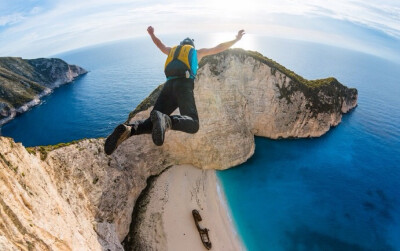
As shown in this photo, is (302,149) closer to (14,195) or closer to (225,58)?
(225,58)

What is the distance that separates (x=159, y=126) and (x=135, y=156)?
16859 mm

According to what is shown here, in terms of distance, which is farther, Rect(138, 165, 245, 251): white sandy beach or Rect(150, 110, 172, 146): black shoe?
Rect(138, 165, 245, 251): white sandy beach

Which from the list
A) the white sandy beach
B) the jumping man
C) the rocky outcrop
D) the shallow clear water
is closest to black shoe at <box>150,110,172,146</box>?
the jumping man

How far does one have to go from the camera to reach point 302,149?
96.5 feet

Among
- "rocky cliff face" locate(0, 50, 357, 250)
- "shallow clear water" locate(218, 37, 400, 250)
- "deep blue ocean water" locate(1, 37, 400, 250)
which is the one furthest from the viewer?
"deep blue ocean water" locate(1, 37, 400, 250)

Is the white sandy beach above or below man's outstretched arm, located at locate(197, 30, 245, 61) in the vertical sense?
below

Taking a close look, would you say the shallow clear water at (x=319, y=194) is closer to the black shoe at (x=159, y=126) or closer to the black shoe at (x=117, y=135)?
the black shoe at (x=117, y=135)

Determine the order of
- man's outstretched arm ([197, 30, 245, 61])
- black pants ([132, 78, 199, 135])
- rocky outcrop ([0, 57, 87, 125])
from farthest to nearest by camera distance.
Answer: rocky outcrop ([0, 57, 87, 125]), man's outstretched arm ([197, 30, 245, 61]), black pants ([132, 78, 199, 135])

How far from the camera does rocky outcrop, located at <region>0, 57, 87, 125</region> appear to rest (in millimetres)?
56312

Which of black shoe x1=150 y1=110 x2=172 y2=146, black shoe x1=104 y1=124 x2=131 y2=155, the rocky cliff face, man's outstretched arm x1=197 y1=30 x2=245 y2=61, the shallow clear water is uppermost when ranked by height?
man's outstretched arm x1=197 y1=30 x2=245 y2=61

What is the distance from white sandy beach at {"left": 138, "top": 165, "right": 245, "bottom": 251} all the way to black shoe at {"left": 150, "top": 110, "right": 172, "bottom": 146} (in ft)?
49.6

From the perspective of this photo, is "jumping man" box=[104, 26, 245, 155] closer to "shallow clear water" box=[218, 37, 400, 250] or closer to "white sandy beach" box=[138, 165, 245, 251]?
"white sandy beach" box=[138, 165, 245, 251]

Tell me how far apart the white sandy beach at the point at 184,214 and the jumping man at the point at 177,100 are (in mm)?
14126

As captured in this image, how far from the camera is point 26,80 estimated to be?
2702 inches
